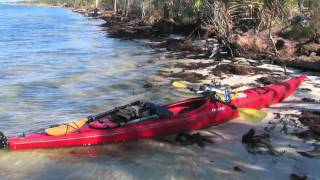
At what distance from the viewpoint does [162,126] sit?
962 cm

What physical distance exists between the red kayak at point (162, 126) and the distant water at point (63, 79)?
1.83 meters

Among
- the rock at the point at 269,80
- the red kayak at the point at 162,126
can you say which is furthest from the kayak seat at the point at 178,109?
the rock at the point at 269,80

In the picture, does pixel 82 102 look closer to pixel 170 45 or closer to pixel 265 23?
pixel 265 23

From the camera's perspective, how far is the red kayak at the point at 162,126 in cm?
898

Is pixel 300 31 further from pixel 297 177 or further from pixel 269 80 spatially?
pixel 297 177

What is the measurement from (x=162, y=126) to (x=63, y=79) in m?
8.80

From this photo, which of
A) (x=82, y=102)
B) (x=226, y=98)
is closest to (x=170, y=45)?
(x=82, y=102)

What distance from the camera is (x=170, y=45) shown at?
27047 mm

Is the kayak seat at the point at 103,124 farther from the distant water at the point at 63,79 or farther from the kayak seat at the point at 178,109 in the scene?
the distant water at the point at 63,79

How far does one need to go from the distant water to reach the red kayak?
183cm

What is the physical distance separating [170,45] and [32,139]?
1874 cm

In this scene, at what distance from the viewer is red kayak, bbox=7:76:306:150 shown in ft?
29.5

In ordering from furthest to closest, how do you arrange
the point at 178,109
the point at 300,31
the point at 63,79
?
1. the point at 300,31
2. the point at 63,79
3. the point at 178,109

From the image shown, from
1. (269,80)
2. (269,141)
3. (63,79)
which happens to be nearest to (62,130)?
(269,141)
